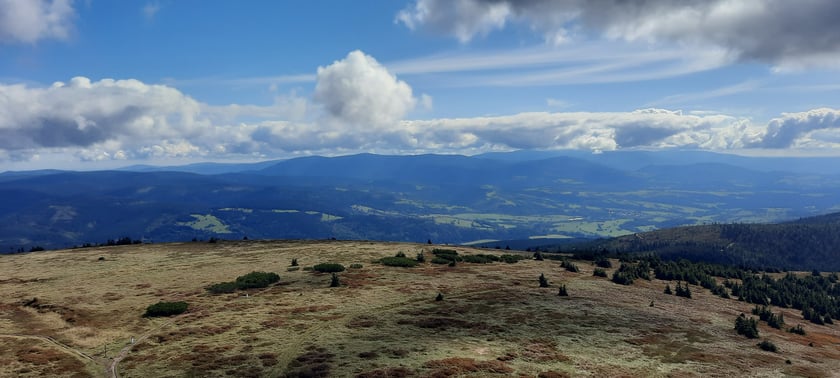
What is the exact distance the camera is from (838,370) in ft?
117

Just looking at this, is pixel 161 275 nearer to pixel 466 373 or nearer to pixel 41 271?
pixel 41 271

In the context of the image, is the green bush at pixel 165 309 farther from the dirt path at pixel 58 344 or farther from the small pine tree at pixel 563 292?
the small pine tree at pixel 563 292

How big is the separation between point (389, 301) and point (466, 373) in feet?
68.6

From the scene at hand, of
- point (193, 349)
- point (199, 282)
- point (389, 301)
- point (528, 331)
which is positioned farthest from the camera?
point (199, 282)

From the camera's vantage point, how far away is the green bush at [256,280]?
55294mm

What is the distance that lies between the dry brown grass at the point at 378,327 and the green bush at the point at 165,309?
1083 mm

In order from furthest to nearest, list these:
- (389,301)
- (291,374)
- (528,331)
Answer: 1. (389,301)
2. (528,331)
3. (291,374)

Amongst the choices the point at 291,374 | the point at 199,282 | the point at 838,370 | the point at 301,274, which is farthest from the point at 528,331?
the point at 199,282

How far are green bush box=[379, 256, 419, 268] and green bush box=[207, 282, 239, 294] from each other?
23818 mm

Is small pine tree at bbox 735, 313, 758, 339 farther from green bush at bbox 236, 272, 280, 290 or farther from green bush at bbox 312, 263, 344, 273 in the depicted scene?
green bush at bbox 236, 272, 280, 290

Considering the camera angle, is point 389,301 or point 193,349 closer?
point 193,349

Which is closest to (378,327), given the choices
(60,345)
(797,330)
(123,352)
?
(123,352)

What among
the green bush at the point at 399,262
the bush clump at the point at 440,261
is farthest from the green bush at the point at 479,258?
the green bush at the point at 399,262

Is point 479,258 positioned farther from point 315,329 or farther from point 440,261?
point 315,329
